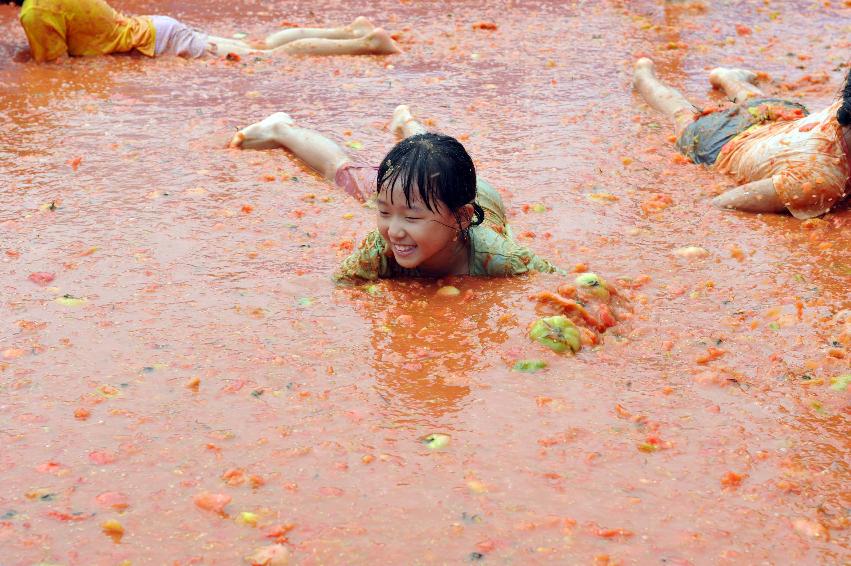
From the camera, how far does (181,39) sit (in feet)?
29.1

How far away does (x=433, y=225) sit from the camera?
4340 millimetres

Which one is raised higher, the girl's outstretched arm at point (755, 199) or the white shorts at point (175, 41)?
the white shorts at point (175, 41)

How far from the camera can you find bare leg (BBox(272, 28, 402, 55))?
900 centimetres

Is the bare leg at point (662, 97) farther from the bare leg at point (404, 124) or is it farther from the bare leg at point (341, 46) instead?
the bare leg at point (341, 46)

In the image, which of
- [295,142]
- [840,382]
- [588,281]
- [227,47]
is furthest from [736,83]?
[840,382]

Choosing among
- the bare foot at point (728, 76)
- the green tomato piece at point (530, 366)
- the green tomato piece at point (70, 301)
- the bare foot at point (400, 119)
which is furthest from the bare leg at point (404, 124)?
the green tomato piece at point (530, 366)

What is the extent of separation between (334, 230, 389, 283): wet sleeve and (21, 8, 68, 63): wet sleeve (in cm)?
529

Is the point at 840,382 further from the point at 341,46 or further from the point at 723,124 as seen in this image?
the point at 341,46

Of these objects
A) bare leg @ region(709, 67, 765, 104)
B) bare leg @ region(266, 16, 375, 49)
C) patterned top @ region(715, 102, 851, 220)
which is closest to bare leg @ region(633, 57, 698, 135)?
bare leg @ region(709, 67, 765, 104)

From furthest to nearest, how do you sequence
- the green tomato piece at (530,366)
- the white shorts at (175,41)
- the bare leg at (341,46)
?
1. the bare leg at (341,46)
2. the white shorts at (175,41)
3. the green tomato piece at (530,366)

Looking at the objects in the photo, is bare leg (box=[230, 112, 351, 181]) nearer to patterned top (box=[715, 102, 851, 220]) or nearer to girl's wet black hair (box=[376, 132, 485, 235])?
girl's wet black hair (box=[376, 132, 485, 235])

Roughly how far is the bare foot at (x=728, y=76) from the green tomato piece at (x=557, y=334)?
4.64 meters

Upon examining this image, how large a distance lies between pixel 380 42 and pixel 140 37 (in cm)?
217

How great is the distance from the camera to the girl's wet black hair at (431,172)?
4262 mm
